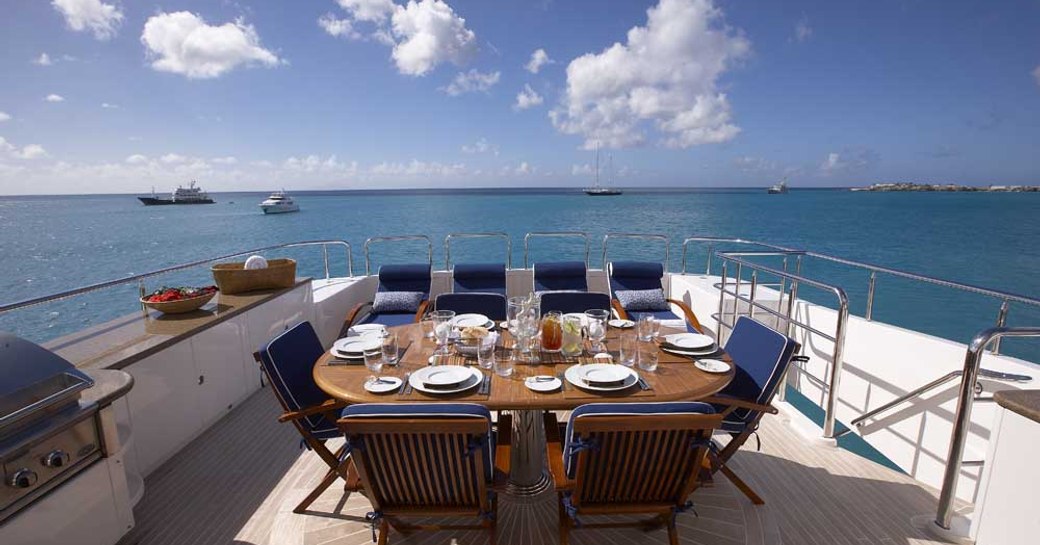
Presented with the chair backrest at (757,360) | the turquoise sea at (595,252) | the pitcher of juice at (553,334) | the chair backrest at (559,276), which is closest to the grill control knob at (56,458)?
the pitcher of juice at (553,334)

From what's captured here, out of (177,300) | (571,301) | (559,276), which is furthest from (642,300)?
(177,300)

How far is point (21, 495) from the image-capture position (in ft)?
4.33

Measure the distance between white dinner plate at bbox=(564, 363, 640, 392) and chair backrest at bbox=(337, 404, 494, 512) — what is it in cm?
45

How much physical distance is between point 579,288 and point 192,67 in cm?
991

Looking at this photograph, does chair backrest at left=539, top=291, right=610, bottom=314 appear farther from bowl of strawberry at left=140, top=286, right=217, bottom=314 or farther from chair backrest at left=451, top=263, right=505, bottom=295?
bowl of strawberry at left=140, top=286, right=217, bottom=314

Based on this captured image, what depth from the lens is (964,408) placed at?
1.69m

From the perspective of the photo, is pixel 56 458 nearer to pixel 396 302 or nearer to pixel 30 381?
pixel 30 381

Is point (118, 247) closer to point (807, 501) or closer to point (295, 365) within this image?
point (295, 365)

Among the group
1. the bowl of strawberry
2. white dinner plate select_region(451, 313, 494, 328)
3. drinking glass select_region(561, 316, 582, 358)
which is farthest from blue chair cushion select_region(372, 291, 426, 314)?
drinking glass select_region(561, 316, 582, 358)

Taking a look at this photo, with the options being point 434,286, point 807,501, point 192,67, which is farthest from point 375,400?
point 192,67

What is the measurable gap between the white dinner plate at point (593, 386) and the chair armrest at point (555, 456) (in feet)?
0.63

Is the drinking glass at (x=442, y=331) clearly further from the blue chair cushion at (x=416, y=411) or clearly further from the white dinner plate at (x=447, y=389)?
the blue chair cushion at (x=416, y=411)

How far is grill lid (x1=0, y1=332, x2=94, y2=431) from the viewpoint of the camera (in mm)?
1314

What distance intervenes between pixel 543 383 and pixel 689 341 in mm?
913
